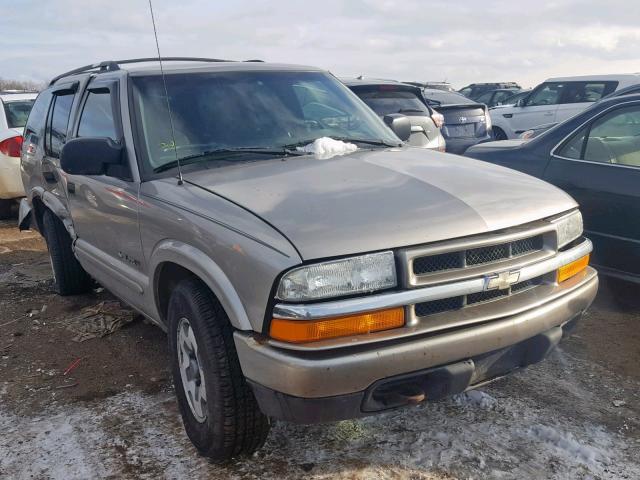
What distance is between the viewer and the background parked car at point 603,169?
4.20 meters

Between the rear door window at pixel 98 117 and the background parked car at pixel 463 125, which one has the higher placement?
the rear door window at pixel 98 117

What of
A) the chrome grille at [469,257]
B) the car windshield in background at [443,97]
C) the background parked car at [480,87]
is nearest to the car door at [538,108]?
the car windshield in background at [443,97]

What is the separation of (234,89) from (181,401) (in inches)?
68.8

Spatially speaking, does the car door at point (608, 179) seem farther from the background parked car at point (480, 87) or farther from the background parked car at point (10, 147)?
the background parked car at point (480, 87)

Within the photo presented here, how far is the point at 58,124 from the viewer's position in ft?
15.9

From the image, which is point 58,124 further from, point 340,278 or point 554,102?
point 554,102

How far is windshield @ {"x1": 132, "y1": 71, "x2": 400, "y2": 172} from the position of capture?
335 cm

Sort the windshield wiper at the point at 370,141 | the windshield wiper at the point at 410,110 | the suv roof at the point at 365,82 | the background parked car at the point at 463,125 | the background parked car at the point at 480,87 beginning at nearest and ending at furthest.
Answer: the windshield wiper at the point at 370,141 < the suv roof at the point at 365,82 < the windshield wiper at the point at 410,110 < the background parked car at the point at 463,125 < the background parked car at the point at 480,87

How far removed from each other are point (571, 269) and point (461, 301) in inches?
29.8

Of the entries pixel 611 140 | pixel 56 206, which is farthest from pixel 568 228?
pixel 56 206

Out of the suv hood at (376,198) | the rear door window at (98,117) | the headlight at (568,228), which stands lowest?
the headlight at (568,228)

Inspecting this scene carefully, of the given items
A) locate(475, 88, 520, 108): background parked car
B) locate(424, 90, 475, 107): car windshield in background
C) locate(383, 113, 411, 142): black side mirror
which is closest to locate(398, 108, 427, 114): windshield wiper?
locate(383, 113, 411, 142): black side mirror

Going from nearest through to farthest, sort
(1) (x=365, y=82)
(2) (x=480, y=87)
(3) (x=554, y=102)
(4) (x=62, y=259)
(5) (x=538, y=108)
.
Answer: (4) (x=62, y=259)
(1) (x=365, y=82)
(3) (x=554, y=102)
(5) (x=538, y=108)
(2) (x=480, y=87)

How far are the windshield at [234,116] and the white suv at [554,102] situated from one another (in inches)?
341
